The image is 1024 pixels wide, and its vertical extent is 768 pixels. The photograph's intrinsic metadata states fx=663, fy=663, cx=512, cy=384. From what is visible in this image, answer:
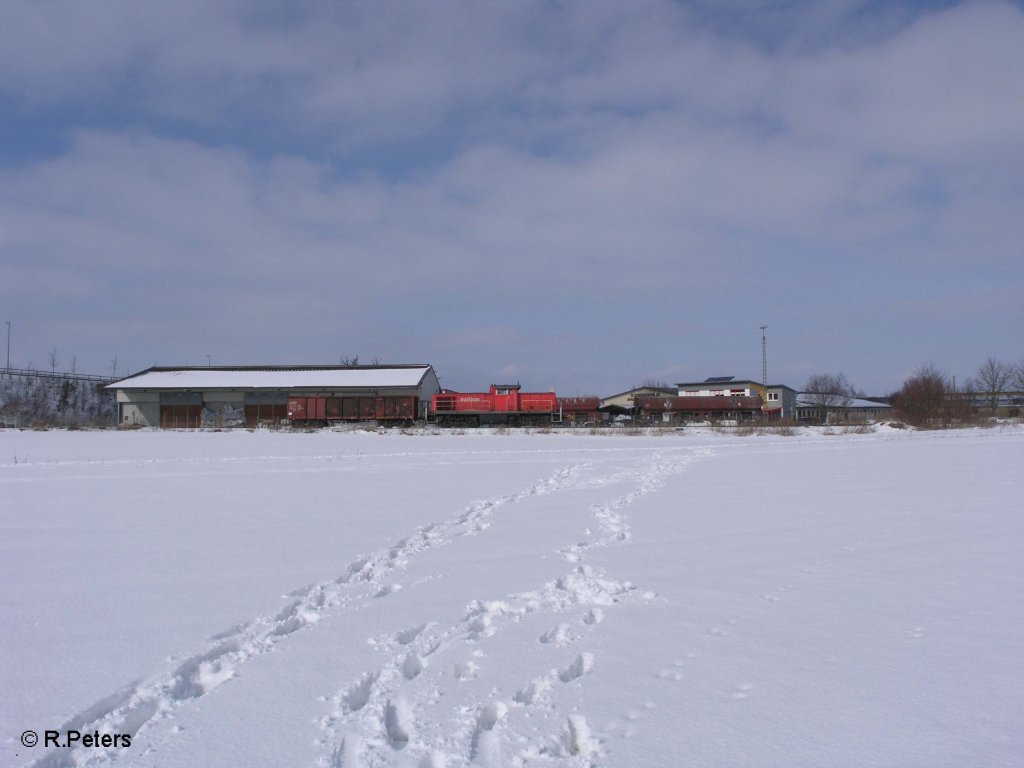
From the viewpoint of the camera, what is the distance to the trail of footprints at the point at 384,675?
3.18 metres

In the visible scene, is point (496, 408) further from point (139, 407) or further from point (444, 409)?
point (139, 407)

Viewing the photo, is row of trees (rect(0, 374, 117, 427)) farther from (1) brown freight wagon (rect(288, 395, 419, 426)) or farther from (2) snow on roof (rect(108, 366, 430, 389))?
(1) brown freight wagon (rect(288, 395, 419, 426))

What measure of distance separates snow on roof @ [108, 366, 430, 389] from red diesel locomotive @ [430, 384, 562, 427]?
5.02 meters

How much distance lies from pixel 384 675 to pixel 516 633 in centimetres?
109

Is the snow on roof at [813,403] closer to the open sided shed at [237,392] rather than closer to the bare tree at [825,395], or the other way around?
the bare tree at [825,395]

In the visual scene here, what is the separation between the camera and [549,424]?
45125mm

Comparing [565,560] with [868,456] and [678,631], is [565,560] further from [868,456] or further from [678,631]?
[868,456]

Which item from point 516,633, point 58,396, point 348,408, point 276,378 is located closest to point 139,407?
point 276,378

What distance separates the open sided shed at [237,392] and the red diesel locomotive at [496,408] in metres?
4.13

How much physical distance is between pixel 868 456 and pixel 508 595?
59.4ft

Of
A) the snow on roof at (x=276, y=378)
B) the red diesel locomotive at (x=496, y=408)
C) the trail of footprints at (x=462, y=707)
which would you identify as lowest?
the trail of footprints at (x=462, y=707)

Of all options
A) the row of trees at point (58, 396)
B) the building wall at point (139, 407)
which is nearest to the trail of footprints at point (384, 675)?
the building wall at point (139, 407)

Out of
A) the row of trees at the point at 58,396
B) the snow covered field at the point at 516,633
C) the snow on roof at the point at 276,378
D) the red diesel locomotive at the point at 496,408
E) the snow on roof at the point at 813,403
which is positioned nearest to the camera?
the snow covered field at the point at 516,633

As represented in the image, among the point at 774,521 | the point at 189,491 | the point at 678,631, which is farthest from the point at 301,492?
Answer: the point at 678,631
